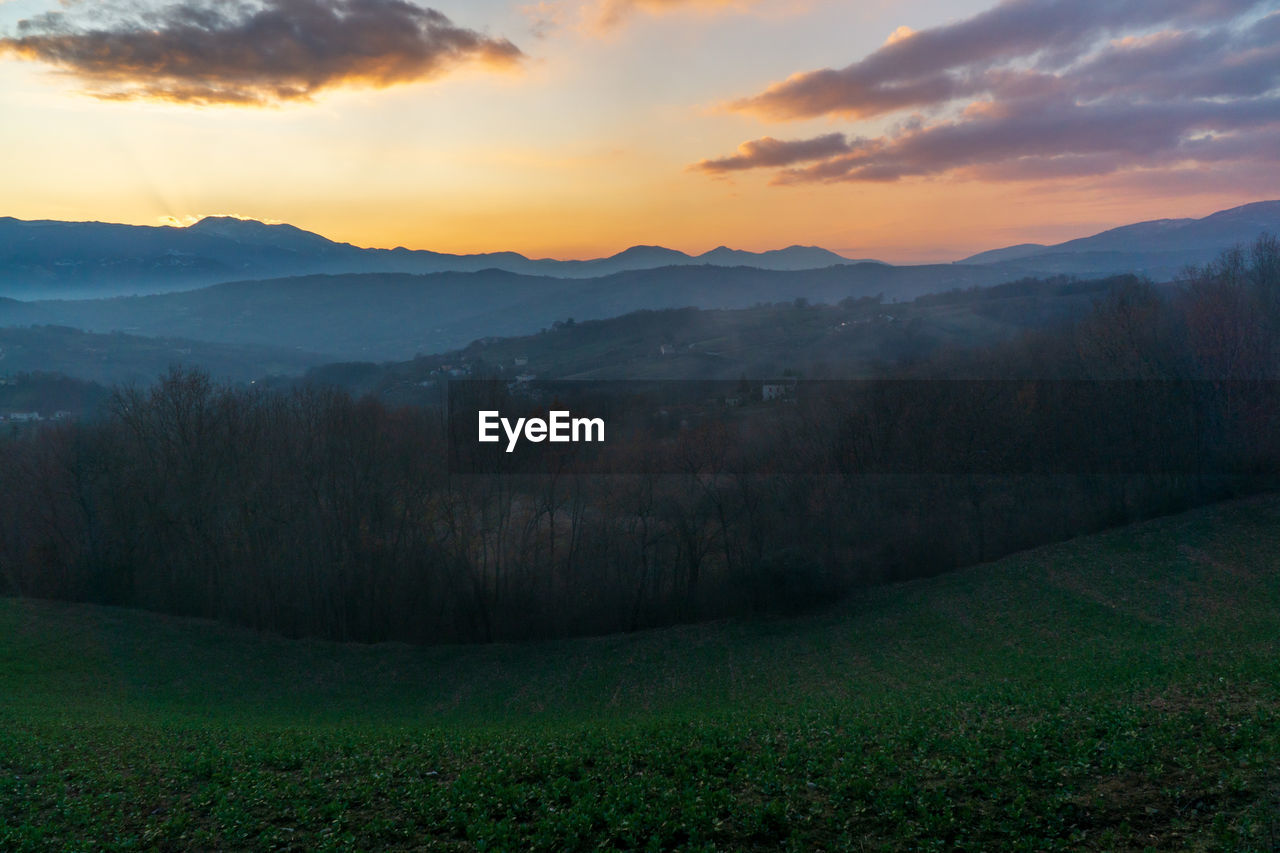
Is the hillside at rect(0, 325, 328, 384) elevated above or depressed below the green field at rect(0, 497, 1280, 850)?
above

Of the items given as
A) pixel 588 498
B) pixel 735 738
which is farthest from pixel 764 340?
pixel 735 738

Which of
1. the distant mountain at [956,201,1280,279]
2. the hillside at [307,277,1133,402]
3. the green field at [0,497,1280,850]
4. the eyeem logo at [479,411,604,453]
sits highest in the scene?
the distant mountain at [956,201,1280,279]

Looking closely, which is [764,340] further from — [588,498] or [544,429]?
[588,498]

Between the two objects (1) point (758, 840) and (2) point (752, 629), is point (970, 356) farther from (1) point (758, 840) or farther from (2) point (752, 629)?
(1) point (758, 840)

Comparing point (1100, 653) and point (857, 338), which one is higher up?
point (857, 338)

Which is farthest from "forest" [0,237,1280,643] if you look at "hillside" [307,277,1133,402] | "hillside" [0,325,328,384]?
"hillside" [0,325,328,384]

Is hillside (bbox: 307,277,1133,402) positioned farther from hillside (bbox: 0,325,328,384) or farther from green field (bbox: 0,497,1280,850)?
green field (bbox: 0,497,1280,850)

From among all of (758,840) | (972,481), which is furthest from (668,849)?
(972,481)
